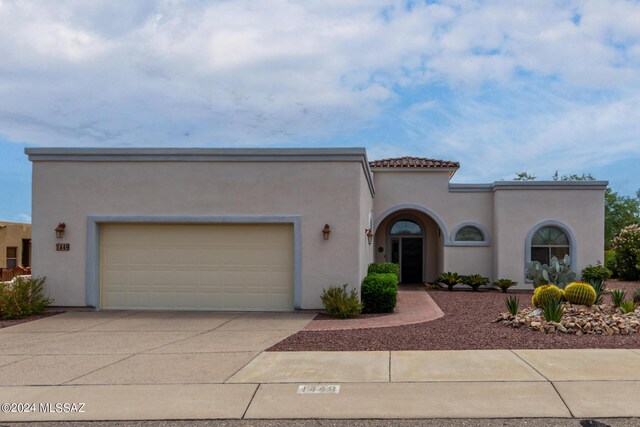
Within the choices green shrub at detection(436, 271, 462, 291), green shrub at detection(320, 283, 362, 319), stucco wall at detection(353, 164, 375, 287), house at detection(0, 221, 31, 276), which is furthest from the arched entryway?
house at detection(0, 221, 31, 276)

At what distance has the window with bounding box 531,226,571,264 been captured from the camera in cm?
2039

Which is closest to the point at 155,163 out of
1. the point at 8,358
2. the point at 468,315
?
the point at 8,358

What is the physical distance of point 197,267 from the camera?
13.6 m

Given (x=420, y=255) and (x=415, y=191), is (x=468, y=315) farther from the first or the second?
(x=420, y=255)

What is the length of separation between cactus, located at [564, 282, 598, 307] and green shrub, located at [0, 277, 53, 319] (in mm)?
12176

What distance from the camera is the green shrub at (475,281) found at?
20281 millimetres

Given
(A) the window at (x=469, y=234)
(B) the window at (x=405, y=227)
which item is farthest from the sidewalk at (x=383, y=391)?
(B) the window at (x=405, y=227)

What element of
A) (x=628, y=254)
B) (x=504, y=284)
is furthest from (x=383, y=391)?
(x=628, y=254)

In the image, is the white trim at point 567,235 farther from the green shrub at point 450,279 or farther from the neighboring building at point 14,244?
the neighboring building at point 14,244

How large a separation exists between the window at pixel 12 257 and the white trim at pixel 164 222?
2168 centimetres

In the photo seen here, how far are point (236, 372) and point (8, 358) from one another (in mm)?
3798

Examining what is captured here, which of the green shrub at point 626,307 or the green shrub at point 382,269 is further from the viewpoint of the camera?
the green shrub at point 382,269

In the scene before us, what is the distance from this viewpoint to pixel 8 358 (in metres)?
8.41

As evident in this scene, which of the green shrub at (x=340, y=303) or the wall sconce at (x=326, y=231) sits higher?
the wall sconce at (x=326, y=231)
